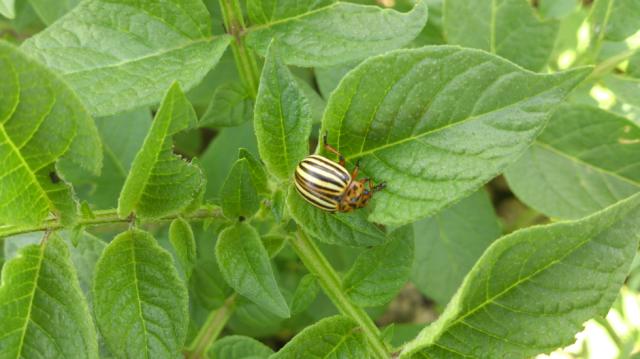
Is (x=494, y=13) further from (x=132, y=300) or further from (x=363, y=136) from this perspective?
(x=132, y=300)

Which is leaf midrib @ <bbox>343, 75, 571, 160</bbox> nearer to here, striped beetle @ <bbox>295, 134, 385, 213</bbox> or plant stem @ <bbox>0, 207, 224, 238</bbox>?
striped beetle @ <bbox>295, 134, 385, 213</bbox>

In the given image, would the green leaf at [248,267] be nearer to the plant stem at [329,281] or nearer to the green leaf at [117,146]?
the plant stem at [329,281]

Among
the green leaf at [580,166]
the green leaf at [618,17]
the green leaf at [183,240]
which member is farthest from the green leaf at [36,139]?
the green leaf at [618,17]

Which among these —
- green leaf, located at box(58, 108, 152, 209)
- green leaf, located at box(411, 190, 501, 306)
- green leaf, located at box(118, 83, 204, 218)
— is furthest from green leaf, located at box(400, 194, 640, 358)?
green leaf, located at box(58, 108, 152, 209)

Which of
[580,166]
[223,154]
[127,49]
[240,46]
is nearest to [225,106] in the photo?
[240,46]

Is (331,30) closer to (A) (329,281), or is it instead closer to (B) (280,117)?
(B) (280,117)

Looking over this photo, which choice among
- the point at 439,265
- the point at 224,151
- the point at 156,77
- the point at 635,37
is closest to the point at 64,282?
the point at 156,77
